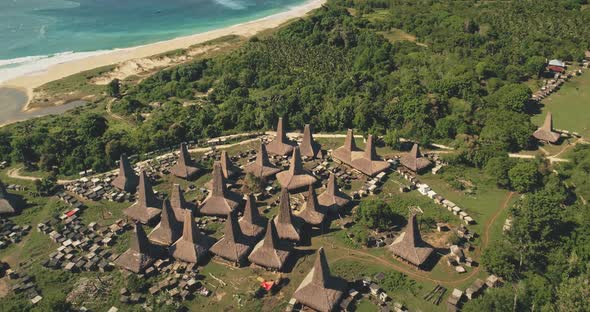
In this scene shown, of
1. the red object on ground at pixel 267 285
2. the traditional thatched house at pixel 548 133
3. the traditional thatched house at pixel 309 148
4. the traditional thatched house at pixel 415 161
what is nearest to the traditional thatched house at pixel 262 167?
the traditional thatched house at pixel 309 148

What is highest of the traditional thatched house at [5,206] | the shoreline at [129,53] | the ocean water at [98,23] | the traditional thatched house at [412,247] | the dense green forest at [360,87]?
the ocean water at [98,23]

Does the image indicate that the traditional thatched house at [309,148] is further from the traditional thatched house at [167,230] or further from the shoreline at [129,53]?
the shoreline at [129,53]

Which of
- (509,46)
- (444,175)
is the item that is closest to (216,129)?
(444,175)

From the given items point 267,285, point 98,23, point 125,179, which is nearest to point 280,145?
point 125,179

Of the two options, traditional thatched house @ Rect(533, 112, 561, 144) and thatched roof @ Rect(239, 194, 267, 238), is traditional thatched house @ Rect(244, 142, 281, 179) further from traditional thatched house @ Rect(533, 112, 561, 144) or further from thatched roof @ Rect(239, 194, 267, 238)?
traditional thatched house @ Rect(533, 112, 561, 144)

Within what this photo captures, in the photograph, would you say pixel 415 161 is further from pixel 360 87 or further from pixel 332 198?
pixel 360 87

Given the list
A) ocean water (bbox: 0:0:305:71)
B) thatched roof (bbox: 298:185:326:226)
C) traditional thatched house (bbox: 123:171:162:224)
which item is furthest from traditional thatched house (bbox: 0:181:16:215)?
ocean water (bbox: 0:0:305:71)
